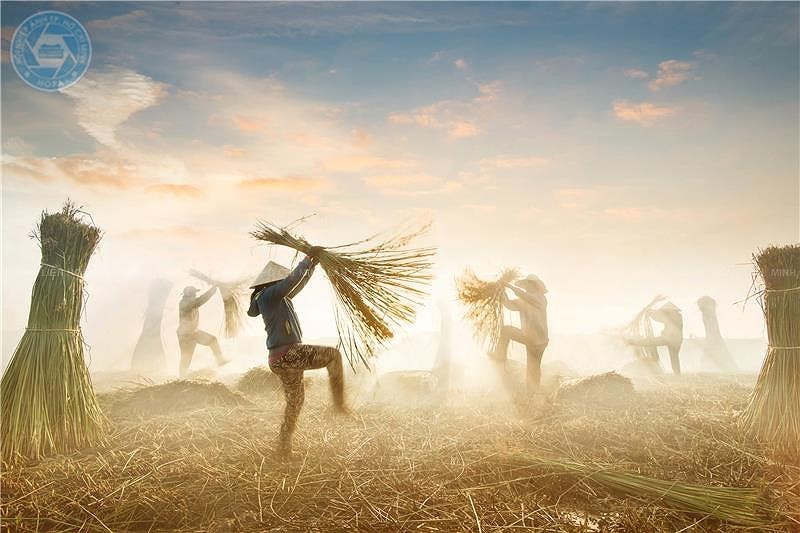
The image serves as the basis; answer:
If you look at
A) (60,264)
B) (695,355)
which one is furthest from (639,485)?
(695,355)

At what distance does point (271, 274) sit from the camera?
481cm

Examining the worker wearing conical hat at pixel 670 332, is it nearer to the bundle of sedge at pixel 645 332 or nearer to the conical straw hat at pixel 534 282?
the bundle of sedge at pixel 645 332

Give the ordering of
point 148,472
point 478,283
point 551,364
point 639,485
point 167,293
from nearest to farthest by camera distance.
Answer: point 639,485 < point 148,472 < point 478,283 < point 551,364 < point 167,293

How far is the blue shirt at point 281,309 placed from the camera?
451 cm

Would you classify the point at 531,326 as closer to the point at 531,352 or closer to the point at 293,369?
the point at 531,352

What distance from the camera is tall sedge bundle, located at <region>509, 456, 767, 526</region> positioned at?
349 cm

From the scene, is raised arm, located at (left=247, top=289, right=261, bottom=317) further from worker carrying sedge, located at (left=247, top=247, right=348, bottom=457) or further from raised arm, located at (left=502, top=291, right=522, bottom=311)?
raised arm, located at (left=502, top=291, right=522, bottom=311)

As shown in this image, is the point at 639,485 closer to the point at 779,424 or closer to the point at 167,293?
the point at 779,424

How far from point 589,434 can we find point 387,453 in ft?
7.82

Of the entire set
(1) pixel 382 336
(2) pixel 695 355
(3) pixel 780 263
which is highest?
(3) pixel 780 263

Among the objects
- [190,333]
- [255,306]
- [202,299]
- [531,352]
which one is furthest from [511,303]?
[190,333]

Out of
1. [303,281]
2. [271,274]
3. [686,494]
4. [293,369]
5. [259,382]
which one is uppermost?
[271,274]

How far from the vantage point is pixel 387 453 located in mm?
4891

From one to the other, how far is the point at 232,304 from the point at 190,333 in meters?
1.90
